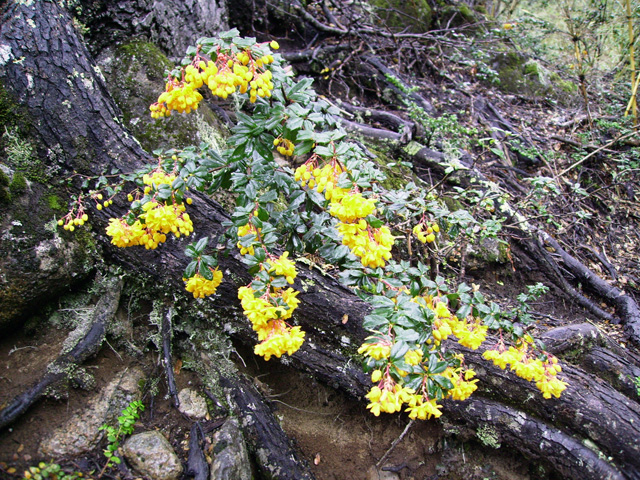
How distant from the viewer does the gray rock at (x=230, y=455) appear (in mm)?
1954

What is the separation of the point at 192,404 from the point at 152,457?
0.34 m

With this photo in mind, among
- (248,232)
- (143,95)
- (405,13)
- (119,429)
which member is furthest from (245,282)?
(405,13)

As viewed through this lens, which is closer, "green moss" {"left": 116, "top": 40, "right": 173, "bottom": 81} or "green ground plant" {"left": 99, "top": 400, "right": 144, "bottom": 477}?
"green ground plant" {"left": 99, "top": 400, "right": 144, "bottom": 477}

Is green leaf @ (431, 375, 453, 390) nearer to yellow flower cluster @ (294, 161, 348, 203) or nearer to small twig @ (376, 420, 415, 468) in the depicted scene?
yellow flower cluster @ (294, 161, 348, 203)

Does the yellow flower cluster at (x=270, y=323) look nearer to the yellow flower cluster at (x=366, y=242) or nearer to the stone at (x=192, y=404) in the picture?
the yellow flower cluster at (x=366, y=242)

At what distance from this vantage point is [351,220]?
57.3 inches

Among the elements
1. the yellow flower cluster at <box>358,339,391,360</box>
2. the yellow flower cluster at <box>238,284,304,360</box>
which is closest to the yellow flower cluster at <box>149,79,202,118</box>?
the yellow flower cluster at <box>238,284,304,360</box>

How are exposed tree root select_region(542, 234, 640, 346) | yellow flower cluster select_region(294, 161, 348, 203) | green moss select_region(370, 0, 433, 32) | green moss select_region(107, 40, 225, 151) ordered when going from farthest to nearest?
green moss select_region(370, 0, 433, 32)
exposed tree root select_region(542, 234, 640, 346)
green moss select_region(107, 40, 225, 151)
yellow flower cluster select_region(294, 161, 348, 203)

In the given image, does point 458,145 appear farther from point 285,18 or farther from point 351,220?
point 351,220

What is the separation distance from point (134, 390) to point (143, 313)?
483 mm

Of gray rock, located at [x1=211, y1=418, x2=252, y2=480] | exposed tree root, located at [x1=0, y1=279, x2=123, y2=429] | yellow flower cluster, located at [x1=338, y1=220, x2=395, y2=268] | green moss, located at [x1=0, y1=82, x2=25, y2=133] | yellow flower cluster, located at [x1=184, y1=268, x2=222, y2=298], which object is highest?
yellow flower cluster, located at [x1=338, y1=220, x2=395, y2=268]

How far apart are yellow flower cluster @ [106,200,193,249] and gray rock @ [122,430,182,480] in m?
1.00

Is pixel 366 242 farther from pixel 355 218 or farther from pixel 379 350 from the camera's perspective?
pixel 379 350

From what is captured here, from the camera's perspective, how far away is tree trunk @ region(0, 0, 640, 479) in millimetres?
2131
